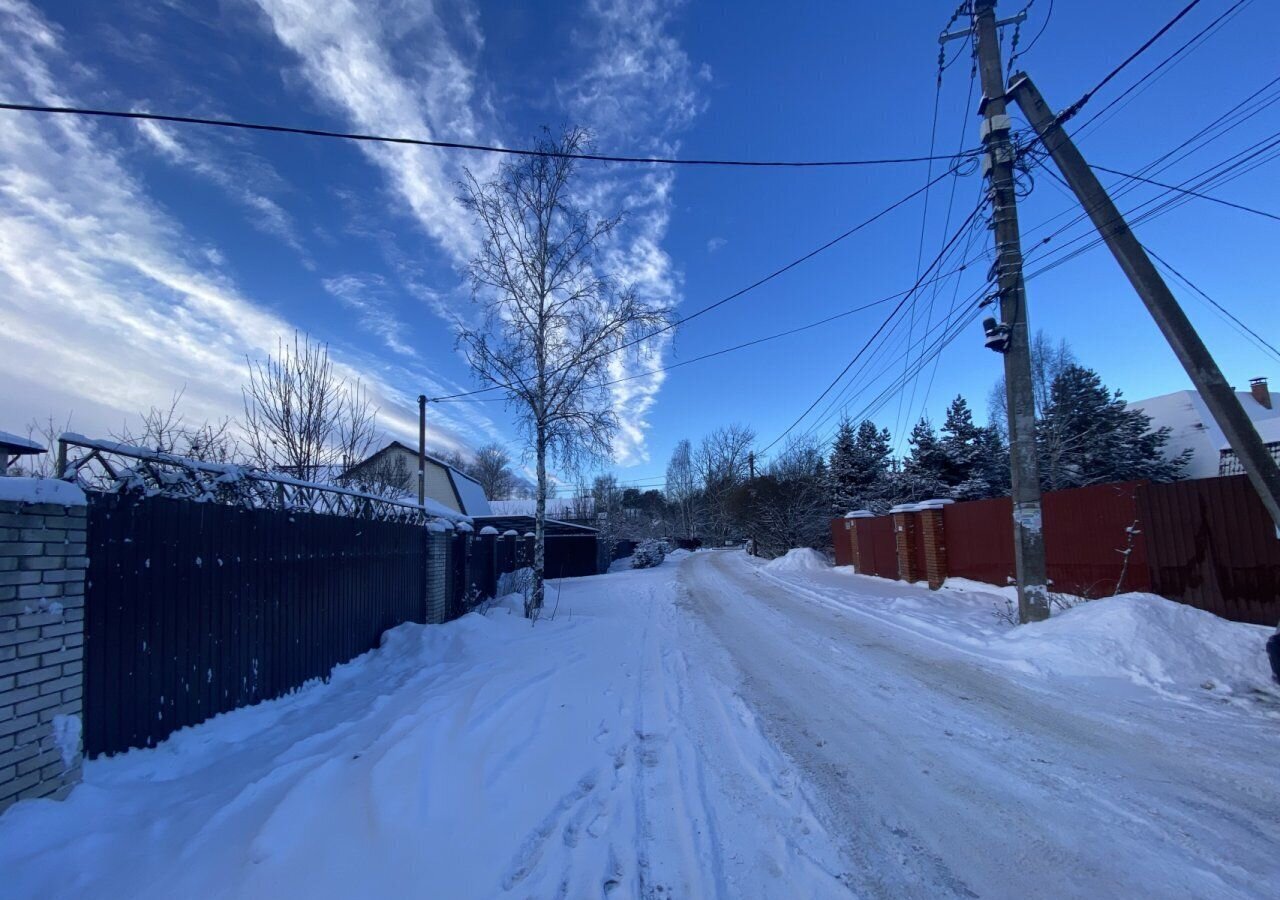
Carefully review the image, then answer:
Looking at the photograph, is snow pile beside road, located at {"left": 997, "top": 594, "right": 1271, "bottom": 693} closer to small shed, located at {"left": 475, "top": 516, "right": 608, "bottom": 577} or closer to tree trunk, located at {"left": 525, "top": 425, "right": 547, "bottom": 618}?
tree trunk, located at {"left": 525, "top": 425, "right": 547, "bottom": 618}

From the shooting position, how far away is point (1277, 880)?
9.12 ft

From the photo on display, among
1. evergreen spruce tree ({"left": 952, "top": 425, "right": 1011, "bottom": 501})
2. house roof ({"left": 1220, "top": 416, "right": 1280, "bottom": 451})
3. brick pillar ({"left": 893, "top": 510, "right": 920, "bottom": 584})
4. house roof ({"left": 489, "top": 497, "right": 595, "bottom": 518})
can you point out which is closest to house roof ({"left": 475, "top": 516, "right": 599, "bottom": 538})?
house roof ({"left": 489, "top": 497, "right": 595, "bottom": 518})

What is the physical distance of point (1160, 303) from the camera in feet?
24.2

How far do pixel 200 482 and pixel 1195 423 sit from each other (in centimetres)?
3777

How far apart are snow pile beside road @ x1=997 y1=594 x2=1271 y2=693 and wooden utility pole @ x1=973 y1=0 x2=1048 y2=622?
5.67 feet

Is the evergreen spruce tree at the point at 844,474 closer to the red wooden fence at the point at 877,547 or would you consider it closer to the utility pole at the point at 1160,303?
the red wooden fence at the point at 877,547

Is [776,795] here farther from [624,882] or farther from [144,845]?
[144,845]

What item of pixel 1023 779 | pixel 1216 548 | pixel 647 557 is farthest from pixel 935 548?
pixel 647 557

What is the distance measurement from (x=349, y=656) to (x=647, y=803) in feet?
16.9

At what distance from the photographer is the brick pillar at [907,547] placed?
54.3ft

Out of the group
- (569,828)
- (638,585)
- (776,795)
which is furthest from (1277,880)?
(638,585)

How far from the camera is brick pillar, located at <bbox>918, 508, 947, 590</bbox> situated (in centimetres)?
1509

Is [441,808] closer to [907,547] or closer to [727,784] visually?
[727,784]

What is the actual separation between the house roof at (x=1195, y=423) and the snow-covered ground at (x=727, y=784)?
2761 centimetres
